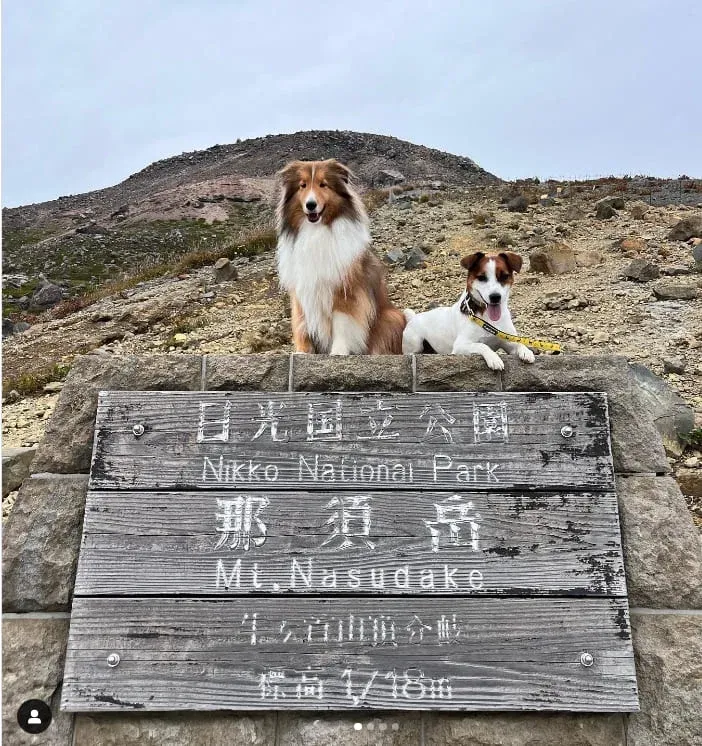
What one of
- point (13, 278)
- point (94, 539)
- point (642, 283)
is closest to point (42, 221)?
point (13, 278)

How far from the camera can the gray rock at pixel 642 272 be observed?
30.7 feet

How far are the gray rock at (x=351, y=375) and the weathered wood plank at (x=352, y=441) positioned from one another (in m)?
0.10

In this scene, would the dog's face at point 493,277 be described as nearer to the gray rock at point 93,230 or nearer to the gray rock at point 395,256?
the gray rock at point 395,256

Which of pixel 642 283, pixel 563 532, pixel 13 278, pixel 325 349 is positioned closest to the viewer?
pixel 563 532

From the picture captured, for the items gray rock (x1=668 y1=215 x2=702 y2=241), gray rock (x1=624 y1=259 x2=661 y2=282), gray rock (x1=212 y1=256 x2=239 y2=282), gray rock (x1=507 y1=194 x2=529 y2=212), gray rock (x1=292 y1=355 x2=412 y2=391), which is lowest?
gray rock (x1=292 y1=355 x2=412 y2=391)

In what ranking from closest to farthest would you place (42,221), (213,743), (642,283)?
(213,743)
(642,283)
(42,221)

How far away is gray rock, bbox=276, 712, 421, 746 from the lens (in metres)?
2.76

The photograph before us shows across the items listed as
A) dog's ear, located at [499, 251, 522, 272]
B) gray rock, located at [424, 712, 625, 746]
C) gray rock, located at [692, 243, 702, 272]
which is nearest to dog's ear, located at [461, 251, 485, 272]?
dog's ear, located at [499, 251, 522, 272]

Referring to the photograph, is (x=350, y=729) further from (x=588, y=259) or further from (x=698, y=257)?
(x=588, y=259)

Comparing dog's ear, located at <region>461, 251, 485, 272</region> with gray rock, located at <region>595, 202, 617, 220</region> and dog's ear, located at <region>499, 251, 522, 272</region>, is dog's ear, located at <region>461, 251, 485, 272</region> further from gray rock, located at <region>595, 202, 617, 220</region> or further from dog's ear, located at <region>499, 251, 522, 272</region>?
gray rock, located at <region>595, 202, 617, 220</region>

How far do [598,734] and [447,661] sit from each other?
733 millimetres

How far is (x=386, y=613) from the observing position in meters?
2.87

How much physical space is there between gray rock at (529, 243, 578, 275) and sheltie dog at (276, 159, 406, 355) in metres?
7.20

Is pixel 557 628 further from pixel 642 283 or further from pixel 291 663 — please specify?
pixel 642 283
